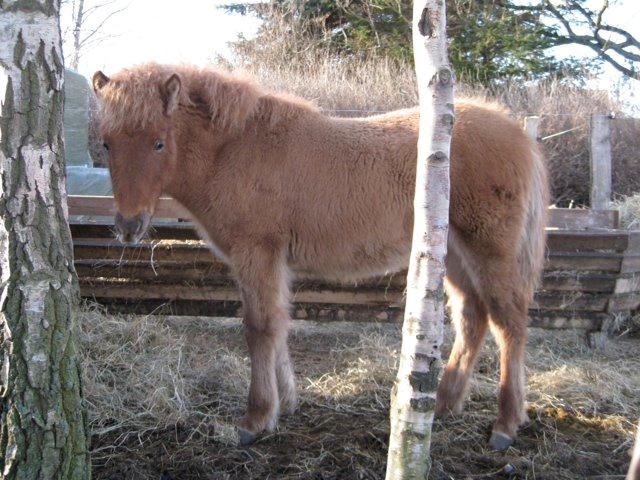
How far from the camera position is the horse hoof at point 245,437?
390cm

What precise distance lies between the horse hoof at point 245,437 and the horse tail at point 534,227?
2126 millimetres

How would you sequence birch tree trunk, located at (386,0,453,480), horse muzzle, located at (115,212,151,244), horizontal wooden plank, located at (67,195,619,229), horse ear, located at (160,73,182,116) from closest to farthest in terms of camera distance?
birch tree trunk, located at (386,0,453,480) → horse muzzle, located at (115,212,151,244) → horse ear, located at (160,73,182,116) → horizontal wooden plank, located at (67,195,619,229)

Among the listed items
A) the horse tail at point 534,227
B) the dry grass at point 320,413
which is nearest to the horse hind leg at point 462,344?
the dry grass at point 320,413

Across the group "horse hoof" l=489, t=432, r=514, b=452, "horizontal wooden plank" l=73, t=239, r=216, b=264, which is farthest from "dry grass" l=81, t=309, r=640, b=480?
"horizontal wooden plank" l=73, t=239, r=216, b=264

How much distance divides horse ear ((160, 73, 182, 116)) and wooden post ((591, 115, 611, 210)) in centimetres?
602

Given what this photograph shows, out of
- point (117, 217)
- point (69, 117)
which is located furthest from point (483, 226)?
point (69, 117)

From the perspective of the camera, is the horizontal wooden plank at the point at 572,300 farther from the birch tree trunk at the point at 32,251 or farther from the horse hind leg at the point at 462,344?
the birch tree trunk at the point at 32,251

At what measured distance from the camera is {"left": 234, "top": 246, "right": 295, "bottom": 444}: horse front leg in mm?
4020

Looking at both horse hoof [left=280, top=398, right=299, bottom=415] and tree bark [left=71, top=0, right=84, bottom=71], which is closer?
horse hoof [left=280, top=398, right=299, bottom=415]

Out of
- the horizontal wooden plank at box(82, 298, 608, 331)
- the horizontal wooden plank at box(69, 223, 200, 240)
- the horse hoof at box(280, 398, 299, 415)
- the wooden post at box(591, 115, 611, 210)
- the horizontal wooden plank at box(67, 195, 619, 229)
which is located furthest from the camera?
the wooden post at box(591, 115, 611, 210)

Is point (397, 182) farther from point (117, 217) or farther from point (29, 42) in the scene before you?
point (29, 42)

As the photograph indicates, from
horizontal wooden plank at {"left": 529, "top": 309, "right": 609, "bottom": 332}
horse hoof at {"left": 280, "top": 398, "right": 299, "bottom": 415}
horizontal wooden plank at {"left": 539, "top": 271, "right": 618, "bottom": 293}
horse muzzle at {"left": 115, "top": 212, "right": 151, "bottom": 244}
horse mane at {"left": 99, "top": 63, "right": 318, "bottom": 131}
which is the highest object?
horse mane at {"left": 99, "top": 63, "right": 318, "bottom": 131}

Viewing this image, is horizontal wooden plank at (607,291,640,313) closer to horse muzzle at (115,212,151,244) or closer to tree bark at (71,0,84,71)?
horse muzzle at (115,212,151,244)

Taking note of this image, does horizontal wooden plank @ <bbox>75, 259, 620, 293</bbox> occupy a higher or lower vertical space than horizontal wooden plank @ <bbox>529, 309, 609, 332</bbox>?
higher
